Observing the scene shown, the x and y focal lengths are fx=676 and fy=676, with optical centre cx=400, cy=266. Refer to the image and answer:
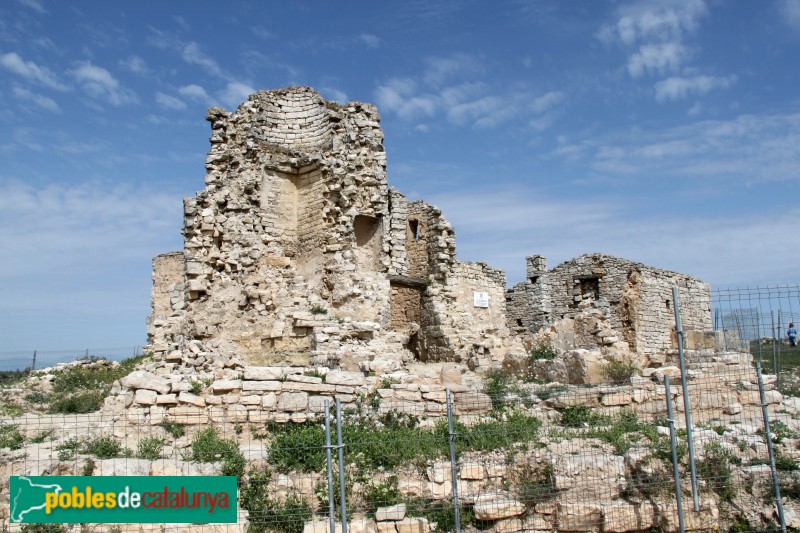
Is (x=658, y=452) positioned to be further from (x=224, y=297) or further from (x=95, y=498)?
(x=224, y=297)

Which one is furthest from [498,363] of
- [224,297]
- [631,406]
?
[224,297]

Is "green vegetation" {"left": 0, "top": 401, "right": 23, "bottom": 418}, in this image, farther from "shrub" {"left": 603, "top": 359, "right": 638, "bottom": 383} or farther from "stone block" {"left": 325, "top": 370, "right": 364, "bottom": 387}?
"shrub" {"left": 603, "top": 359, "right": 638, "bottom": 383}

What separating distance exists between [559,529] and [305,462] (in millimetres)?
3162

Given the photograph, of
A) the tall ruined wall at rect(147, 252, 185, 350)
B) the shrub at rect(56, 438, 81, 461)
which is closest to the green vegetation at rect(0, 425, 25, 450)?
the shrub at rect(56, 438, 81, 461)

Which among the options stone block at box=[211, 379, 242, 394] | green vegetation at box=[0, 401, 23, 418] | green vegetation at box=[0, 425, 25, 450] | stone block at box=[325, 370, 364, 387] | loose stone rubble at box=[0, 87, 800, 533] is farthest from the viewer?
green vegetation at box=[0, 401, 23, 418]

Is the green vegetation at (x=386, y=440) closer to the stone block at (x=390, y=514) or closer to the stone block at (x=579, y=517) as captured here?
the stone block at (x=390, y=514)

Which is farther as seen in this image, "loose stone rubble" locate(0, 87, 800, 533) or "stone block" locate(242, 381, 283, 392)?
"stone block" locate(242, 381, 283, 392)

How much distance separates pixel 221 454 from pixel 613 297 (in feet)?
62.2

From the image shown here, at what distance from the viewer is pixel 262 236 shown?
15070 millimetres

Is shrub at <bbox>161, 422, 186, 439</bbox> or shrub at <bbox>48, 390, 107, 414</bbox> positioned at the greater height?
shrub at <bbox>48, 390, 107, 414</bbox>

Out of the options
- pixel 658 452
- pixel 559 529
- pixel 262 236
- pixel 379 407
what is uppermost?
pixel 262 236

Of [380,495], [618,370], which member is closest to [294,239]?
[618,370]

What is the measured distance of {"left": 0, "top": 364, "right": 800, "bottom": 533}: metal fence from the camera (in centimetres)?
768

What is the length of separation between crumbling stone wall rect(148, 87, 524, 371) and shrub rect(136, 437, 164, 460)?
4111mm
